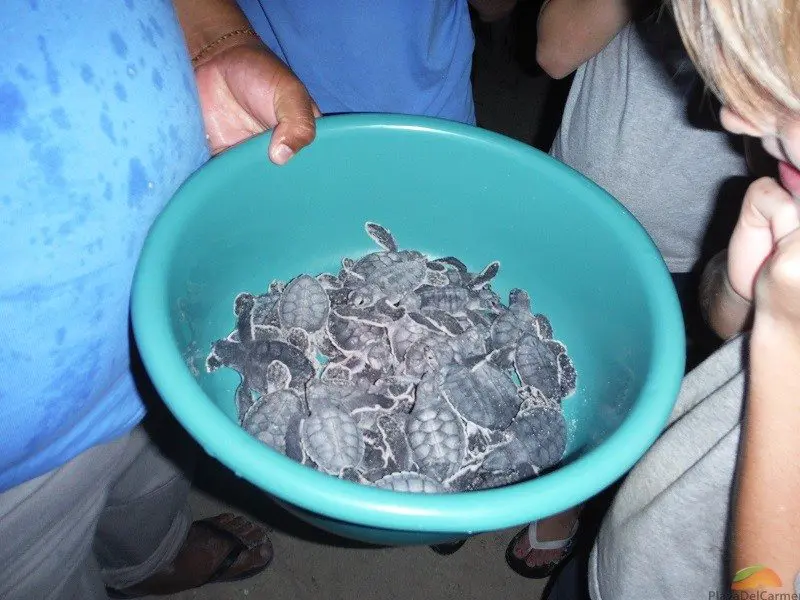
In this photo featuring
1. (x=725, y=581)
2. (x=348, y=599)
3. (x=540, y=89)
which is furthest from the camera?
(x=540, y=89)

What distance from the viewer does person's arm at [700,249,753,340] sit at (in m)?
0.61

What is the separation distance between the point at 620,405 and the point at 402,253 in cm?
36

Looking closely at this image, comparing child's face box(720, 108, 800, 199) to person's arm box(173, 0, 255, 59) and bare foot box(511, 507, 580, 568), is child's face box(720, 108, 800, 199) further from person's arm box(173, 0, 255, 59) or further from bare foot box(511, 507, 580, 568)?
bare foot box(511, 507, 580, 568)

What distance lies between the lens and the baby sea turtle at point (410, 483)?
25.1 inches

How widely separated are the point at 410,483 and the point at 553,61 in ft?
1.92

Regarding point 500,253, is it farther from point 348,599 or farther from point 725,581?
point 348,599

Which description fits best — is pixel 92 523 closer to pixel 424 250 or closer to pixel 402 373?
pixel 402 373

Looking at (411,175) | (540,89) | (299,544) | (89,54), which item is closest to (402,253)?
(411,175)

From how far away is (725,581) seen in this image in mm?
511

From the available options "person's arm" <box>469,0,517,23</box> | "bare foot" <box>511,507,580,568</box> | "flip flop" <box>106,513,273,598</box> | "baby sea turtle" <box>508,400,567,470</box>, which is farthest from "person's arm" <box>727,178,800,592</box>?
"person's arm" <box>469,0,517,23</box>

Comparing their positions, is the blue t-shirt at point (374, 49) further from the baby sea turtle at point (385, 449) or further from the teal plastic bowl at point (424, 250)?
the baby sea turtle at point (385, 449)

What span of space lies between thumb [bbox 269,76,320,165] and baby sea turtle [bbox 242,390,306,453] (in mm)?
279

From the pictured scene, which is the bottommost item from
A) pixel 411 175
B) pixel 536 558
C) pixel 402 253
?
pixel 536 558

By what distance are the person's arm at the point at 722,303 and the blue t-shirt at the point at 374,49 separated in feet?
1.37
